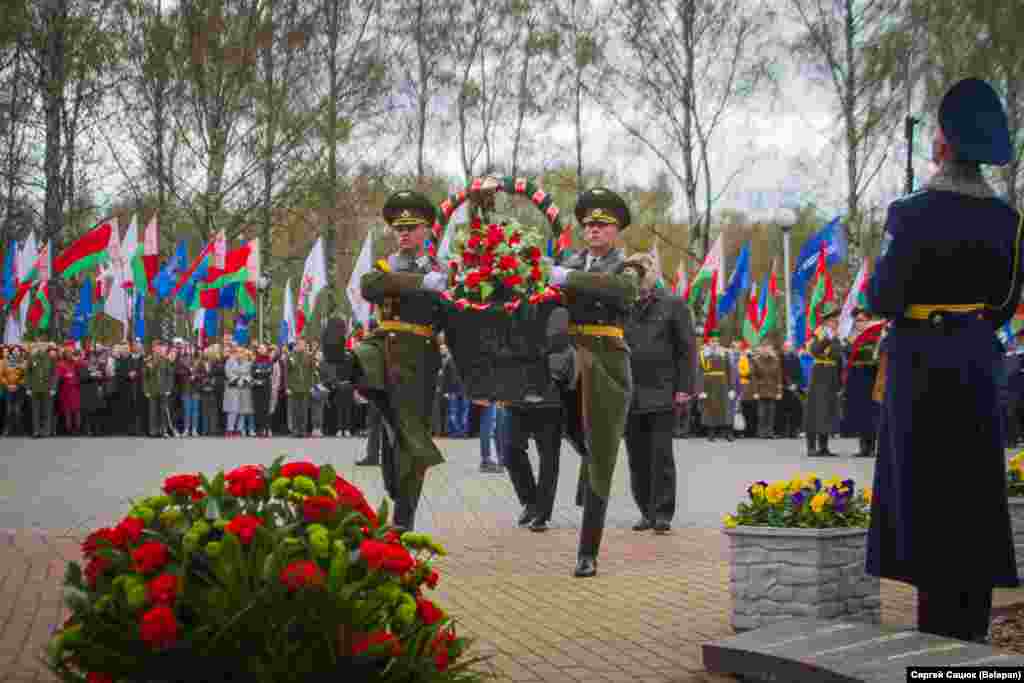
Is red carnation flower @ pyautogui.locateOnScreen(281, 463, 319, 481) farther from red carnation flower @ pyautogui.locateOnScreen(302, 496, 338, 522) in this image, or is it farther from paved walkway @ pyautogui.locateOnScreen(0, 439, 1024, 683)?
paved walkway @ pyautogui.locateOnScreen(0, 439, 1024, 683)

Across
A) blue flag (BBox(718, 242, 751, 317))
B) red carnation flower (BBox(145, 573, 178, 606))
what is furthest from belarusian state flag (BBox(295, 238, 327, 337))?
red carnation flower (BBox(145, 573, 178, 606))

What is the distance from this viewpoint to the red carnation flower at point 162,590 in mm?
3586

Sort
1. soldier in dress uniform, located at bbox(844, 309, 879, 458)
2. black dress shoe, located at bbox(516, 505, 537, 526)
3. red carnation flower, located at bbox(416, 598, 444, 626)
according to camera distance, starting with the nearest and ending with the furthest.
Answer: red carnation flower, located at bbox(416, 598, 444, 626)
black dress shoe, located at bbox(516, 505, 537, 526)
soldier in dress uniform, located at bbox(844, 309, 879, 458)

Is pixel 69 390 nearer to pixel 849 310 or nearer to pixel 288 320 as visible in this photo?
pixel 288 320

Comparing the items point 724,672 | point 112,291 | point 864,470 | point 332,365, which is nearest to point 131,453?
point 112,291

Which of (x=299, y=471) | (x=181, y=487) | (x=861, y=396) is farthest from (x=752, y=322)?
(x=181, y=487)

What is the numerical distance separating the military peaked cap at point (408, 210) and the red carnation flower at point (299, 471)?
5121mm

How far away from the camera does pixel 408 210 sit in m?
9.41

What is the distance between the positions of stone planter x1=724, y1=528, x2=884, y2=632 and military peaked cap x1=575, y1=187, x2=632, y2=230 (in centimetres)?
311

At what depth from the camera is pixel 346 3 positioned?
37.0 metres

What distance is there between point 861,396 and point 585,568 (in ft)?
42.3

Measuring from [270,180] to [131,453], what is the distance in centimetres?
1502

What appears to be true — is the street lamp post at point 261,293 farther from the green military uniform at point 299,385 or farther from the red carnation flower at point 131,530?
the red carnation flower at point 131,530

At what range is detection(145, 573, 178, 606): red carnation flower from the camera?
3.59 m
